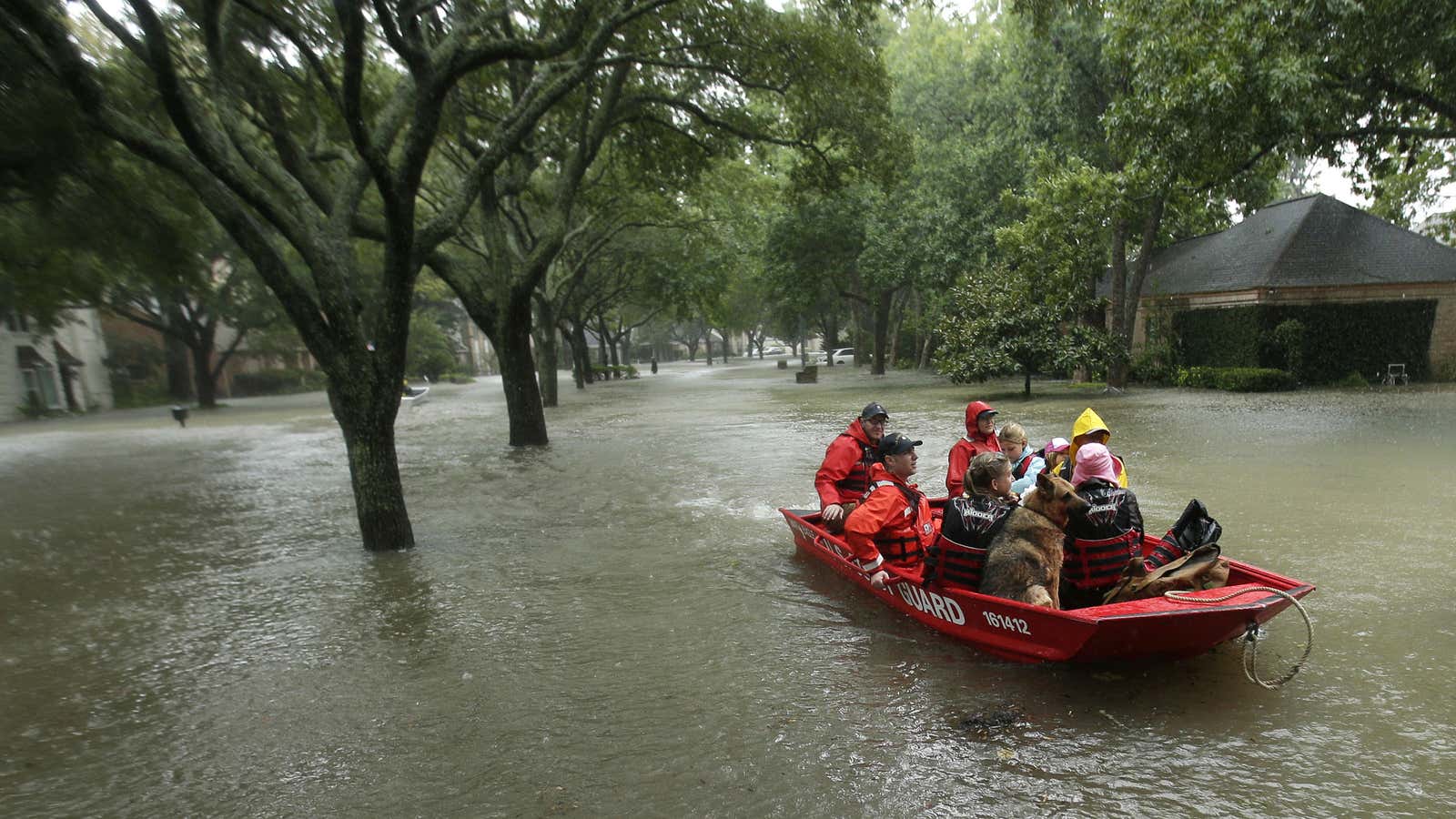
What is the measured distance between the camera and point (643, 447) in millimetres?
16625

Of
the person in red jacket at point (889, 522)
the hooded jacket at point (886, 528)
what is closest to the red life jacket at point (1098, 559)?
the hooded jacket at point (886, 528)

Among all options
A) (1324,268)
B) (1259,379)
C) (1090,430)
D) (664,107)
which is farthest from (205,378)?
(1324,268)

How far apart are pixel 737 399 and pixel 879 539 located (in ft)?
75.2

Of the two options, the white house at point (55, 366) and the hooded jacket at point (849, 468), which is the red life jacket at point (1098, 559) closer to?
the hooded jacket at point (849, 468)

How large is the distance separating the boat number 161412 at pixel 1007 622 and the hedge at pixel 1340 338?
2242 centimetres

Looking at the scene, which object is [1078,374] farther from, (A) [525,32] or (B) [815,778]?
(B) [815,778]

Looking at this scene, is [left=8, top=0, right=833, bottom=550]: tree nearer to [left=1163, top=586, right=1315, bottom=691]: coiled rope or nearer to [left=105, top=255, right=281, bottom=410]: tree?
[left=1163, top=586, right=1315, bottom=691]: coiled rope

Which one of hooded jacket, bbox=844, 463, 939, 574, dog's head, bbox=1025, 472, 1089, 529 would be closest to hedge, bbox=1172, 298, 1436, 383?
hooded jacket, bbox=844, 463, 939, 574

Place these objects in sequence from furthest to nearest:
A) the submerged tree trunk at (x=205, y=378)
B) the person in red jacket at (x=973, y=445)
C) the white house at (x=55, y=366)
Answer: the submerged tree trunk at (x=205, y=378)
the white house at (x=55, y=366)
the person in red jacket at (x=973, y=445)

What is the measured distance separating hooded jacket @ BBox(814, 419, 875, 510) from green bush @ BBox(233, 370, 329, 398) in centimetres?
4228

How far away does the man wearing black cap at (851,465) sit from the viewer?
23.0 feet

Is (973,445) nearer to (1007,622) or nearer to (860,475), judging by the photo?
(860,475)

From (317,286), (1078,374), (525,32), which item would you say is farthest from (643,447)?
(1078,374)

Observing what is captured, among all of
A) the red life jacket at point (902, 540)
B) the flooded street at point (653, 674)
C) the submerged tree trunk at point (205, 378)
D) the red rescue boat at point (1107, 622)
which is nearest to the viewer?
the flooded street at point (653, 674)
